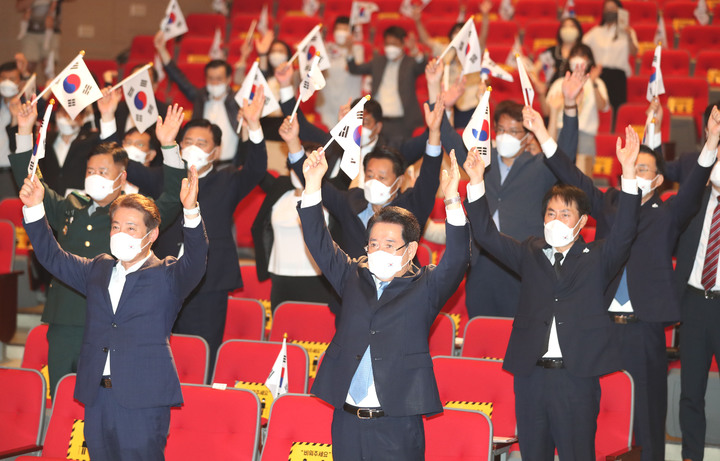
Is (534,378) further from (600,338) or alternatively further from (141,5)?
(141,5)

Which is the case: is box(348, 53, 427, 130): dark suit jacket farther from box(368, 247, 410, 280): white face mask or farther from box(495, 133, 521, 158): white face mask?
box(368, 247, 410, 280): white face mask

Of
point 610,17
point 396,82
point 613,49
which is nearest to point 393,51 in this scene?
point 396,82

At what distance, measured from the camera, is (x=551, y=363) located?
13.4 feet

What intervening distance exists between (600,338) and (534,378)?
0.35 m

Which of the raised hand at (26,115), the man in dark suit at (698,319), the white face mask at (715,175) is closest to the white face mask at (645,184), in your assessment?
the man in dark suit at (698,319)

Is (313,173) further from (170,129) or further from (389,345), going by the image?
(170,129)

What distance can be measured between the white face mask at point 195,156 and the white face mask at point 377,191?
1.09m

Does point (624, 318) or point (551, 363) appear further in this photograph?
point (624, 318)

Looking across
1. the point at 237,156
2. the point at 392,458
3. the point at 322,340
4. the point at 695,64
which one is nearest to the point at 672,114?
the point at 695,64

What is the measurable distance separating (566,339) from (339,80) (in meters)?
5.49

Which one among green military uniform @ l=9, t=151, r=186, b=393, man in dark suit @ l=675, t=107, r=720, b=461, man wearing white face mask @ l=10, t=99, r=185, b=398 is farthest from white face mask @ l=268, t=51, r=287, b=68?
man in dark suit @ l=675, t=107, r=720, b=461

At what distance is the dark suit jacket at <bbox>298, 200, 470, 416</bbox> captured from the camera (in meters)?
3.50

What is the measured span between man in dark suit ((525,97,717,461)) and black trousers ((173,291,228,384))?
210 centimetres

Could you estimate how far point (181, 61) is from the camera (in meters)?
11.4
